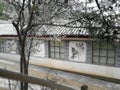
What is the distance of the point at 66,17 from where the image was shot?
4.52 metres

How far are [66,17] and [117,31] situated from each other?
1.34m

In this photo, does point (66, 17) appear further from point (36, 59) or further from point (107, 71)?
point (36, 59)

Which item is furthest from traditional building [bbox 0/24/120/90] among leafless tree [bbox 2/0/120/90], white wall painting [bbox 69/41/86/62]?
leafless tree [bbox 2/0/120/90]

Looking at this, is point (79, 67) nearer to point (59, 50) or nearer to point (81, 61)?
point (81, 61)

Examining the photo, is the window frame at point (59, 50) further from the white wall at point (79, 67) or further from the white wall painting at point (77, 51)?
the white wall painting at point (77, 51)

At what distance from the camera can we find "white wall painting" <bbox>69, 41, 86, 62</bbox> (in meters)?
12.3

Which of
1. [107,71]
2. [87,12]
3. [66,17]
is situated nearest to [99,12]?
[87,12]

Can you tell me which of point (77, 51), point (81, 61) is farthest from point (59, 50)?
point (81, 61)

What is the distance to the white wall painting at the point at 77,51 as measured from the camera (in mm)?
12257

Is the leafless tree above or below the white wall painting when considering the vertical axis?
above

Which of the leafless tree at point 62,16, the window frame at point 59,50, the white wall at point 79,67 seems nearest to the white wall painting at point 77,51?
the white wall at point 79,67

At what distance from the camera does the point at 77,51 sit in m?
12.7

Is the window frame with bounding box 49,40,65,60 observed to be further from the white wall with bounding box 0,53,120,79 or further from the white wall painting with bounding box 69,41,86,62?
the white wall painting with bounding box 69,41,86,62

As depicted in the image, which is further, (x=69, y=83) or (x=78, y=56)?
(x=78, y=56)
